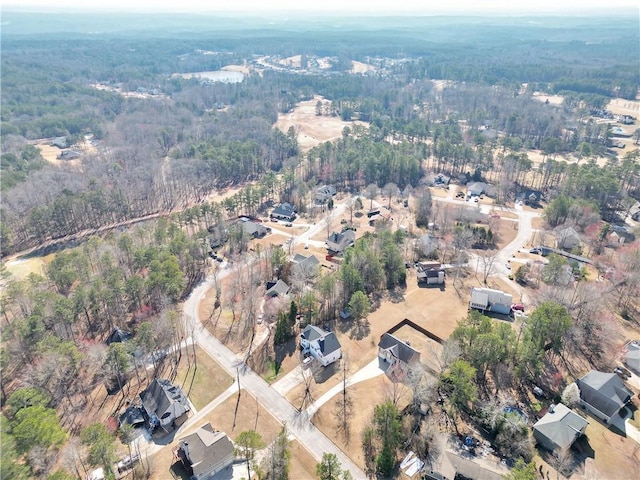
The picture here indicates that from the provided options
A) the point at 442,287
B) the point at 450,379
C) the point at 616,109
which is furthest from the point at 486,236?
the point at 616,109

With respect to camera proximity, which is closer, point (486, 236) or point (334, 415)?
point (334, 415)

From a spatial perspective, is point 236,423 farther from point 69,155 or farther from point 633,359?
point 69,155

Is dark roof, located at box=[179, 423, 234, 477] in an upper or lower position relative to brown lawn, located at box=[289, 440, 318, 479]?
upper

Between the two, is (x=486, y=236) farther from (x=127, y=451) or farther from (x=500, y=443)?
(x=127, y=451)

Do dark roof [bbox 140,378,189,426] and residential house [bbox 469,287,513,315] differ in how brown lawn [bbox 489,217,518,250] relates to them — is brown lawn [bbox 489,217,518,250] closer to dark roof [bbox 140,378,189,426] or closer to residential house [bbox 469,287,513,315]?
residential house [bbox 469,287,513,315]

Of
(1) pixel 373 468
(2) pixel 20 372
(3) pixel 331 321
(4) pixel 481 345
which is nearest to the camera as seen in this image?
(1) pixel 373 468

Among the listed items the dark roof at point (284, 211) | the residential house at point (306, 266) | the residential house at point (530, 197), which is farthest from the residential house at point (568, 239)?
the dark roof at point (284, 211)

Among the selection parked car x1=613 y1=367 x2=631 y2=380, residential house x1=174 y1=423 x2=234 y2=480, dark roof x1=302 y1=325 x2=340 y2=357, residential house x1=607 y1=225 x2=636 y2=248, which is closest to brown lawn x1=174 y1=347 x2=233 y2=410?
residential house x1=174 y1=423 x2=234 y2=480
